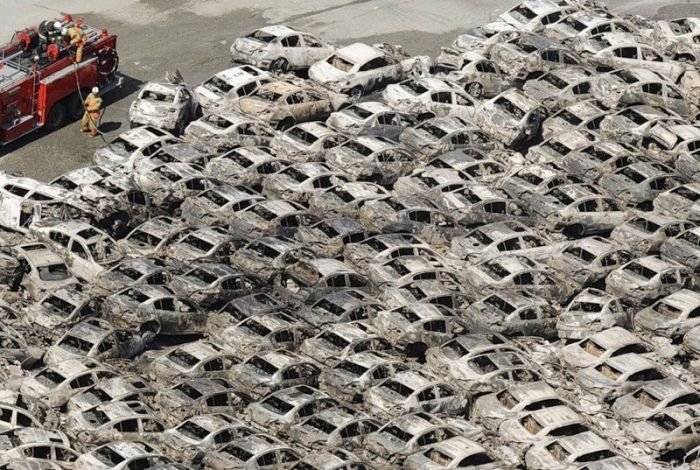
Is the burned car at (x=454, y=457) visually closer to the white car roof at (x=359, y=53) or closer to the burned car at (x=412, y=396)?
the burned car at (x=412, y=396)

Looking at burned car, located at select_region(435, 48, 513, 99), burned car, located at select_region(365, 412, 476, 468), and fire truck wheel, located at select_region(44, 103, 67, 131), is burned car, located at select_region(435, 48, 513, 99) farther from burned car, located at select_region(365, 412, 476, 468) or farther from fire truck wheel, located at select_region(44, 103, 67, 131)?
burned car, located at select_region(365, 412, 476, 468)

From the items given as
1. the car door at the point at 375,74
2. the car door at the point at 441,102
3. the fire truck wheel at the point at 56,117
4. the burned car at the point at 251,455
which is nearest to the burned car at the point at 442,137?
the car door at the point at 441,102

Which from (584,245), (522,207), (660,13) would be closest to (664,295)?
(584,245)

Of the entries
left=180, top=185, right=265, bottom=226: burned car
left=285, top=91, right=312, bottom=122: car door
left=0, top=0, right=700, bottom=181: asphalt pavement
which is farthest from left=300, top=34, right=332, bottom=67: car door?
left=180, top=185, right=265, bottom=226: burned car

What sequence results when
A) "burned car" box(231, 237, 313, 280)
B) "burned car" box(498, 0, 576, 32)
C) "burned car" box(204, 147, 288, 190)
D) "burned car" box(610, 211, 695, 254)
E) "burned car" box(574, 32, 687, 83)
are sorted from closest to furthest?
"burned car" box(231, 237, 313, 280) → "burned car" box(610, 211, 695, 254) → "burned car" box(204, 147, 288, 190) → "burned car" box(574, 32, 687, 83) → "burned car" box(498, 0, 576, 32)

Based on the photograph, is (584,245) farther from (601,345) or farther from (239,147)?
(239,147)

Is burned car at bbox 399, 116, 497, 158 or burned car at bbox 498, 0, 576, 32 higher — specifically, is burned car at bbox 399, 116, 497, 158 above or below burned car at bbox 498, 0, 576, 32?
below
